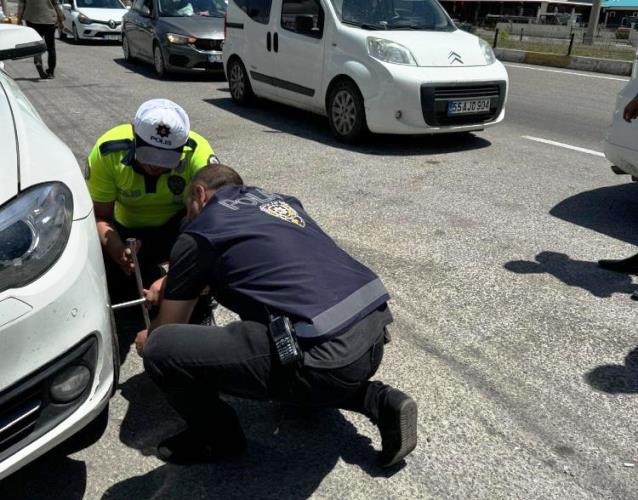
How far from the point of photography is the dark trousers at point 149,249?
3186mm

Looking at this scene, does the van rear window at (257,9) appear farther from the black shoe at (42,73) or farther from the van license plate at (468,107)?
the black shoe at (42,73)

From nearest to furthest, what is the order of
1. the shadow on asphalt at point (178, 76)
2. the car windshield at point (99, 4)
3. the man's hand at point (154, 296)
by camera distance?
1. the man's hand at point (154, 296)
2. the shadow on asphalt at point (178, 76)
3. the car windshield at point (99, 4)

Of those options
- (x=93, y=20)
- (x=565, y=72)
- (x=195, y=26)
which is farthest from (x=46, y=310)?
(x=93, y=20)

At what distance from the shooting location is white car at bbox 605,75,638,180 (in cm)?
463

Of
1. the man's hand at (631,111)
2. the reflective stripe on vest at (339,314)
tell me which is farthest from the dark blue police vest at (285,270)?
the man's hand at (631,111)

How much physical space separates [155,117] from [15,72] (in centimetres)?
1105

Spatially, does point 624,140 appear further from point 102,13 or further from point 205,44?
point 102,13

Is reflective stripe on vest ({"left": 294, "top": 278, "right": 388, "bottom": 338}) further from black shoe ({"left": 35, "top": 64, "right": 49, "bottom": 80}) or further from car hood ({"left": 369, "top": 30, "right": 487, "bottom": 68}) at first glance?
black shoe ({"left": 35, "top": 64, "right": 49, "bottom": 80})

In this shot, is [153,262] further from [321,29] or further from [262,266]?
[321,29]

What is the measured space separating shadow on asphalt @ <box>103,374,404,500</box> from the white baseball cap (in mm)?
961

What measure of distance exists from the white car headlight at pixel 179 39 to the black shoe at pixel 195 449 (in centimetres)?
975

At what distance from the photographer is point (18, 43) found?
3.14 m

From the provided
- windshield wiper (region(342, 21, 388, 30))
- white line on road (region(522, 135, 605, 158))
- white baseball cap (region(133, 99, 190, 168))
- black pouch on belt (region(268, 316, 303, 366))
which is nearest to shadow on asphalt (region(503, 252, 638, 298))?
white baseball cap (region(133, 99, 190, 168))

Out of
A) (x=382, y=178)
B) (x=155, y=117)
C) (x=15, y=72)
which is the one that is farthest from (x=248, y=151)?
(x=15, y=72)
